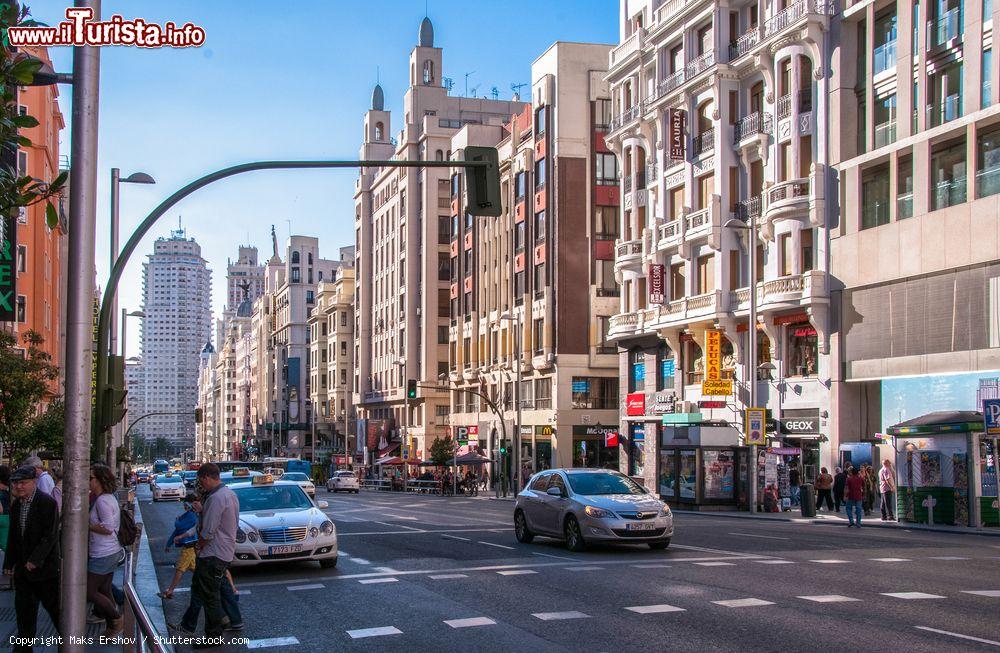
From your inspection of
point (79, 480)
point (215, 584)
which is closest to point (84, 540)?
point (79, 480)

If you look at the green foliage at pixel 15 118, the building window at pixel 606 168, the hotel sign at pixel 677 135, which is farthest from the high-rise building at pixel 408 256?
the green foliage at pixel 15 118

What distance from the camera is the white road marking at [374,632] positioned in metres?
11.2

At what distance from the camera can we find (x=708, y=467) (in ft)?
124

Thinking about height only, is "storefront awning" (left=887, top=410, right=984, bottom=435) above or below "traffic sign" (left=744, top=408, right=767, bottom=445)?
above

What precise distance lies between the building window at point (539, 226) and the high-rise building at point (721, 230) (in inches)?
417

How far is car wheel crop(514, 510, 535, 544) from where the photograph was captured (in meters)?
21.8

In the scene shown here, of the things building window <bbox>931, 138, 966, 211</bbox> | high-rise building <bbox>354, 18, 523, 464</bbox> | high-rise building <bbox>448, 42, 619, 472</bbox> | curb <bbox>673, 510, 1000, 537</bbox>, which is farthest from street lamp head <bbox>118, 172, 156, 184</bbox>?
high-rise building <bbox>354, 18, 523, 464</bbox>

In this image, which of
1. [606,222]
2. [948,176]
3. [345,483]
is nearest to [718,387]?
[948,176]

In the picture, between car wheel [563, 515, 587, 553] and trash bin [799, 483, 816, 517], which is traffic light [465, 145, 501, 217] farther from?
trash bin [799, 483, 816, 517]

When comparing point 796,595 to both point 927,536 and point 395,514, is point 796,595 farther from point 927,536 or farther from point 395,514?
point 395,514

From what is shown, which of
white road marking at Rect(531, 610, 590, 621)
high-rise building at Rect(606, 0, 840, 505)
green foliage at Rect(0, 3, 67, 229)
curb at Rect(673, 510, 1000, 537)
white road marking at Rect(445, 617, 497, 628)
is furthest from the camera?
high-rise building at Rect(606, 0, 840, 505)

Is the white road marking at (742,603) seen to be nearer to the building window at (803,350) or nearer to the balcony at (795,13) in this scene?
the building window at (803,350)

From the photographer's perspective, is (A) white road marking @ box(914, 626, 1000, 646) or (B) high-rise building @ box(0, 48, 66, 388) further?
(B) high-rise building @ box(0, 48, 66, 388)

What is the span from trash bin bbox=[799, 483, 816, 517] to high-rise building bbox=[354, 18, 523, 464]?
5547 centimetres
